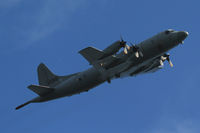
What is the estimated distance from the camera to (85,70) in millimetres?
45125

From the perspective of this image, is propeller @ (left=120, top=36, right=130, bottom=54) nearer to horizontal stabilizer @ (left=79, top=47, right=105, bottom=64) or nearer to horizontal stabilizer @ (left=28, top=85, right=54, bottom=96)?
horizontal stabilizer @ (left=79, top=47, right=105, bottom=64)

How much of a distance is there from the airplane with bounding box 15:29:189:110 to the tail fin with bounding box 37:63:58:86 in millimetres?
4455

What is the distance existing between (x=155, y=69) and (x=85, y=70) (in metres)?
12.3

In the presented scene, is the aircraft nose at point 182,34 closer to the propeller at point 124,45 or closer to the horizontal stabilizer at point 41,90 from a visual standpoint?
the propeller at point 124,45

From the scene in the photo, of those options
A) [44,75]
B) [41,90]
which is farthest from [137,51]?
[44,75]

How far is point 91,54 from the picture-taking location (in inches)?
1615

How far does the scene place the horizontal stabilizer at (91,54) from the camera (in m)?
40.6

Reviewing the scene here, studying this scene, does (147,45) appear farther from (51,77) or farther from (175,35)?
(51,77)

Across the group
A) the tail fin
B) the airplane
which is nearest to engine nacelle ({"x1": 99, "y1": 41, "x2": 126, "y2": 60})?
the airplane

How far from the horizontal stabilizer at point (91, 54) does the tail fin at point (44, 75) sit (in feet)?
36.3

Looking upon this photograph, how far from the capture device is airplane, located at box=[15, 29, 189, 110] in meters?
41.0

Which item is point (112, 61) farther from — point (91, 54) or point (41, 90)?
point (41, 90)

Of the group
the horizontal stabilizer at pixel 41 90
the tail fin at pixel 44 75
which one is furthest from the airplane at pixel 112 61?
the tail fin at pixel 44 75

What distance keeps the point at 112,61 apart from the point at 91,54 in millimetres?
3509
